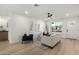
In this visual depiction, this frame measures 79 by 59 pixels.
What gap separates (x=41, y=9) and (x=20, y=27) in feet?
1.99

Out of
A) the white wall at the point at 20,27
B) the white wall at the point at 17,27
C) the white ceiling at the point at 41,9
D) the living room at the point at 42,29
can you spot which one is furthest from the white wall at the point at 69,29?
the white wall at the point at 17,27

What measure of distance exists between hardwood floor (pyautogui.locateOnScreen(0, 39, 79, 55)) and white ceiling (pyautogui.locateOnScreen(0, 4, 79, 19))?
62 cm

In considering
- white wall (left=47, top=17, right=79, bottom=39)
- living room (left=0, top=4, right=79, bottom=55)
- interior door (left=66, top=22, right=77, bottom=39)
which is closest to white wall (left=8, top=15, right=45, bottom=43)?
living room (left=0, top=4, right=79, bottom=55)

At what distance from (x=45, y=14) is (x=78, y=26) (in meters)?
0.77

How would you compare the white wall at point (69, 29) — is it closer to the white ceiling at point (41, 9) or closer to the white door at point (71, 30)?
the white door at point (71, 30)

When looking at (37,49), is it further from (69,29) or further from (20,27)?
(69,29)

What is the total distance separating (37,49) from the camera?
1.86 metres

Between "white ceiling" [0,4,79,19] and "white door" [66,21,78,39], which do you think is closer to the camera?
"white ceiling" [0,4,79,19]

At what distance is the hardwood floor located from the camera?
177 cm

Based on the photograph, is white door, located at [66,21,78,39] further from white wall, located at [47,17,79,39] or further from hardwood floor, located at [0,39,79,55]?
hardwood floor, located at [0,39,79,55]

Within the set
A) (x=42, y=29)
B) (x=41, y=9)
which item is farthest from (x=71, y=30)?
(x=41, y=9)

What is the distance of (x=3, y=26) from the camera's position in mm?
1808
